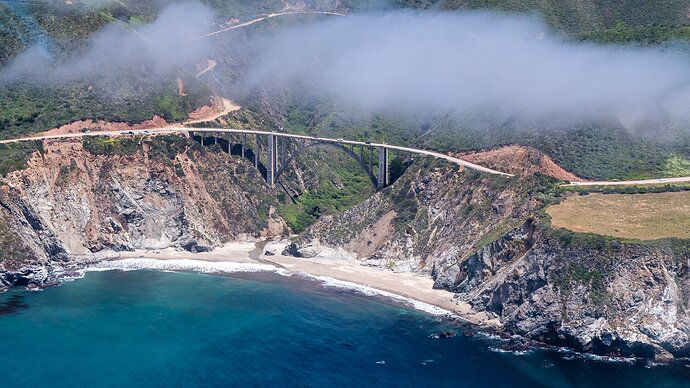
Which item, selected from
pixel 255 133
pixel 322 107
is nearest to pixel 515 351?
pixel 255 133

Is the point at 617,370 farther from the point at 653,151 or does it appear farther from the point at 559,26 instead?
the point at 559,26

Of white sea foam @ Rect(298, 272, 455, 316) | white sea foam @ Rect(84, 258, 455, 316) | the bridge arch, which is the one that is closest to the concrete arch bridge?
the bridge arch

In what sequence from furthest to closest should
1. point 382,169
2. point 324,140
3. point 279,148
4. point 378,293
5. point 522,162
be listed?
point 279,148 → point 324,140 → point 382,169 → point 522,162 → point 378,293

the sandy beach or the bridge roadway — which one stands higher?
the bridge roadway

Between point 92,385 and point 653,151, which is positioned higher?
point 653,151

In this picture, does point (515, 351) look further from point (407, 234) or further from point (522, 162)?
point (522, 162)

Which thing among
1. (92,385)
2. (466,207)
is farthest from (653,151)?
(92,385)

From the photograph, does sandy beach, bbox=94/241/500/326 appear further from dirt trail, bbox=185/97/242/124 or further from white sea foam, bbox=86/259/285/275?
dirt trail, bbox=185/97/242/124
